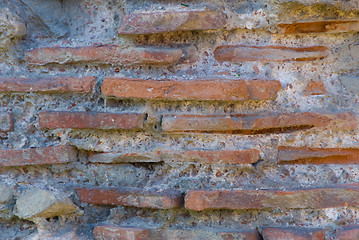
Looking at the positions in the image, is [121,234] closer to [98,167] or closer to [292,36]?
[98,167]

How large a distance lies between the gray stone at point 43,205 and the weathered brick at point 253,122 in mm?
404

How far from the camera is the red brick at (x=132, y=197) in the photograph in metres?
1.14

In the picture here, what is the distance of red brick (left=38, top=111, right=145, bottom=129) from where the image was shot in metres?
1.19

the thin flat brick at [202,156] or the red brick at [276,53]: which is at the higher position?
the red brick at [276,53]

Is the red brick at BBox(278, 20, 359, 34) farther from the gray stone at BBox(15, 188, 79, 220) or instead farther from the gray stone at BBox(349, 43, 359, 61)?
the gray stone at BBox(15, 188, 79, 220)

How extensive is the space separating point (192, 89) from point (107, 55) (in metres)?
0.32

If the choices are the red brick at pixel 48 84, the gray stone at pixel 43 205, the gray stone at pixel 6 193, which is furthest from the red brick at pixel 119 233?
the red brick at pixel 48 84

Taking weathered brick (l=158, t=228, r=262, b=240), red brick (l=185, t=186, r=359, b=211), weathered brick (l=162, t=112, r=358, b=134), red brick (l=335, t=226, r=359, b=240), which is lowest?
weathered brick (l=158, t=228, r=262, b=240)

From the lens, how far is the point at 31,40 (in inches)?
51.9

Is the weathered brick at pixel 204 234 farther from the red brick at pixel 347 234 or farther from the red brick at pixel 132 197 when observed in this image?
the red brick at pixel 347 234

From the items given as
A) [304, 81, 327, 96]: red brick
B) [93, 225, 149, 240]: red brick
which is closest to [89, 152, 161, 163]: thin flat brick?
[93, 225, 149, 240]: red brick

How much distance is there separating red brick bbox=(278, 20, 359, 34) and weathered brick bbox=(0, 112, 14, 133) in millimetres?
979

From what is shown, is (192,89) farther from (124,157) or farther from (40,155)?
(40,155)

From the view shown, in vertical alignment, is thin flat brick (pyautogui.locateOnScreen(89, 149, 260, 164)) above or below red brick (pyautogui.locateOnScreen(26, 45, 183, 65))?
below
